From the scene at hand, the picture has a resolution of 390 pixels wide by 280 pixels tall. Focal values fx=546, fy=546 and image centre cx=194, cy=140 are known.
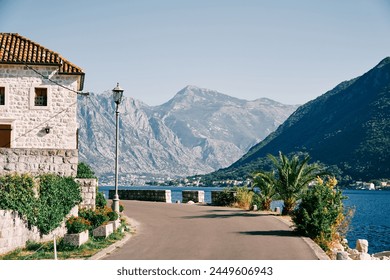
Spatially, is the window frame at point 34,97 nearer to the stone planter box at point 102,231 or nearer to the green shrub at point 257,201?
the stone planter box at point 102,231

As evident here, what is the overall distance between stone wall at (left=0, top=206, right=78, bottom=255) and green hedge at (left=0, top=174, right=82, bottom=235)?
26cm

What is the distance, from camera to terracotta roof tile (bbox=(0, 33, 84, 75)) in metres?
30.3

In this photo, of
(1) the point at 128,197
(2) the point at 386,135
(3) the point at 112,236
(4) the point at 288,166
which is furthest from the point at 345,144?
(3) the point at 112,236

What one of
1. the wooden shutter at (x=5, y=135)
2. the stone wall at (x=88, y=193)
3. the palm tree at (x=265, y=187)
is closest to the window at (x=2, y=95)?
the wooden shutter at (x=5, y=135)

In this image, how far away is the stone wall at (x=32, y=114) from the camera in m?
30.2

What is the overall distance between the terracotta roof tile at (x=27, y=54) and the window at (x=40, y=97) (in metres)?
1.46

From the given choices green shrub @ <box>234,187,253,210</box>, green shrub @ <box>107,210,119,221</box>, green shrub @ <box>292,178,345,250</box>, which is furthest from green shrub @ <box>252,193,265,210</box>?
green shrub @ <box>107,210,119,221</box>

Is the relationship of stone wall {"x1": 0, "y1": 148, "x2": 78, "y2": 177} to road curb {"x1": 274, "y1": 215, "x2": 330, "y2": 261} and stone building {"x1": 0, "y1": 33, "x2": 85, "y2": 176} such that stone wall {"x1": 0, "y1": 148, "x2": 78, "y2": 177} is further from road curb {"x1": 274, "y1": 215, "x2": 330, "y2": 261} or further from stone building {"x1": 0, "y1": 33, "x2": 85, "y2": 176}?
road curb {"x1": 274, "y1": 215, "x2": 330, "y2": 261}

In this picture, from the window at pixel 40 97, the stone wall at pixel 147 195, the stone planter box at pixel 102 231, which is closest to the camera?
the stone planter box at pixel 102 231

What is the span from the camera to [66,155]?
24094 millimetres

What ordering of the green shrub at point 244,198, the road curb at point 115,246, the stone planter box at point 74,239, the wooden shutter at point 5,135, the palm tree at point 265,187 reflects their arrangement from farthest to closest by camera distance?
the green shrub at point 244,198
the palm tree at point 265,187
the wooden shutter at point 5,135
the stone planter box at point 74,239
the road curb at point 115,246

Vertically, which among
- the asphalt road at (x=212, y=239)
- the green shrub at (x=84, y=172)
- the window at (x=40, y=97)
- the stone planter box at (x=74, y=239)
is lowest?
the asphalt road at (x=212, y=239)

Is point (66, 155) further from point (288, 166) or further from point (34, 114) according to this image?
point (288, 166)
